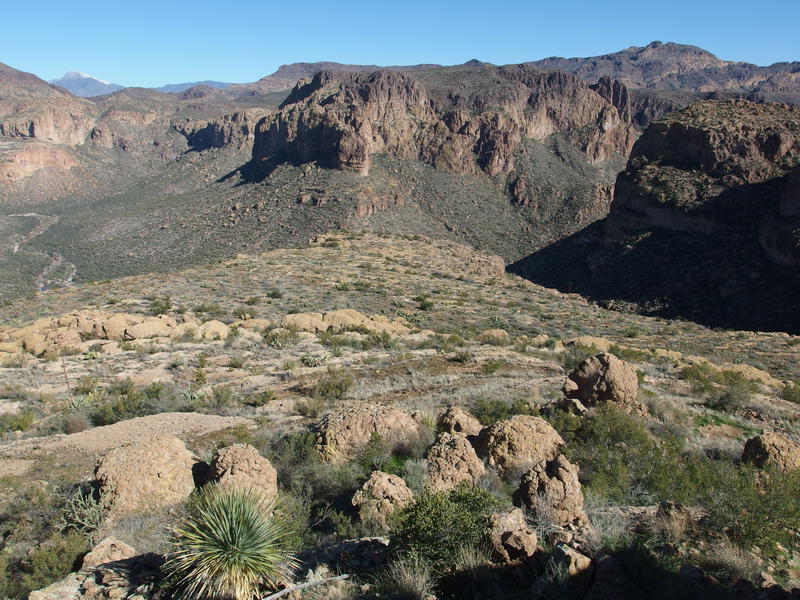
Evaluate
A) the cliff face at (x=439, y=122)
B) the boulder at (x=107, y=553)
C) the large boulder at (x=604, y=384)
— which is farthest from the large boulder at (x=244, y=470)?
the cliff face at (x=439, y=122)

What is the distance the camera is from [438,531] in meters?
4.92

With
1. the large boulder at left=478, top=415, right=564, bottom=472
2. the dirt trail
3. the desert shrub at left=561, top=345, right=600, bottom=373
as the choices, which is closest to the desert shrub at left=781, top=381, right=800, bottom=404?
the desert shrub at left=561, top=345, right=600, bottom=373

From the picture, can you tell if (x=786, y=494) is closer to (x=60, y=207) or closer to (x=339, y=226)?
(x=339, y=226)

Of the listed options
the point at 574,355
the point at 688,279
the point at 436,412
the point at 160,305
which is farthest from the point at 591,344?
the point at 688,279

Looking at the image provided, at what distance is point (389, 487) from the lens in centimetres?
636

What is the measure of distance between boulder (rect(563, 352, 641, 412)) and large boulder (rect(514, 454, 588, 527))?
4.76 meters

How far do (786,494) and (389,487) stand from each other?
15.0ft

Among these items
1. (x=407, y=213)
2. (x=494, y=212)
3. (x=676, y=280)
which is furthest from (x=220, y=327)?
(x=494, y=212)

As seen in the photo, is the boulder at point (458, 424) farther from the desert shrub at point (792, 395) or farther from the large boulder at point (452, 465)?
the desert shrub at point (792, 395)

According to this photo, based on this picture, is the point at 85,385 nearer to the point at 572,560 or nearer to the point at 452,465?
the point at 452,465

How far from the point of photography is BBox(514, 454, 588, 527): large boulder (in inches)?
235

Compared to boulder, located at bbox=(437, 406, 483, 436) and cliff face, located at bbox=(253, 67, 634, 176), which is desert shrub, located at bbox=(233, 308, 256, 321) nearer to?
boulder, located at bbox=(437, 406, 483, 436)

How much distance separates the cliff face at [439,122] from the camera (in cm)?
7825

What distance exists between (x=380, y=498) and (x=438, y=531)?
1510mm
